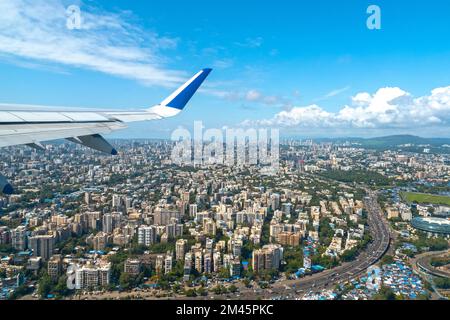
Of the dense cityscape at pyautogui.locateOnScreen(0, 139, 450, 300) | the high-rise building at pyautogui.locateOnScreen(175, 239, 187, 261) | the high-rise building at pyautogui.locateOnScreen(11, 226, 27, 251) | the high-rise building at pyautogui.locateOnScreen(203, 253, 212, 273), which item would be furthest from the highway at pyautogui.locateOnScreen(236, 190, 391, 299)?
the high-rise building at pyautogui.locateOnScreen(11, 226, 27, 251)

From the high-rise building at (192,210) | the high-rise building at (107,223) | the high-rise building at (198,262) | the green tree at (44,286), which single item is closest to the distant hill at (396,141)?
the high-rise building at (192,210)

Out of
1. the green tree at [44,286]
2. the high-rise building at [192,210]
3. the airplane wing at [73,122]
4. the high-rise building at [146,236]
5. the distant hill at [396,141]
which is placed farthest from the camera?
the distant hill at [396,141]

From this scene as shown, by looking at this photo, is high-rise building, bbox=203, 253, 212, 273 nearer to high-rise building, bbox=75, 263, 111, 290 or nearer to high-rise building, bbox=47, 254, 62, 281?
high-rise building, bbox=75, 263, 111, 290

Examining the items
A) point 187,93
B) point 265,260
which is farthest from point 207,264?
point 187,93

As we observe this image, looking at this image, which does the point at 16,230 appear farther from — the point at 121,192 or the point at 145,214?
the point at 121,192

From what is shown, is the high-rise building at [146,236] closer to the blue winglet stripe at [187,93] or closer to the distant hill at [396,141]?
the blue winglet stripe at [187,93]

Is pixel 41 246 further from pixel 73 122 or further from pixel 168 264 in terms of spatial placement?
pixel 73 122
